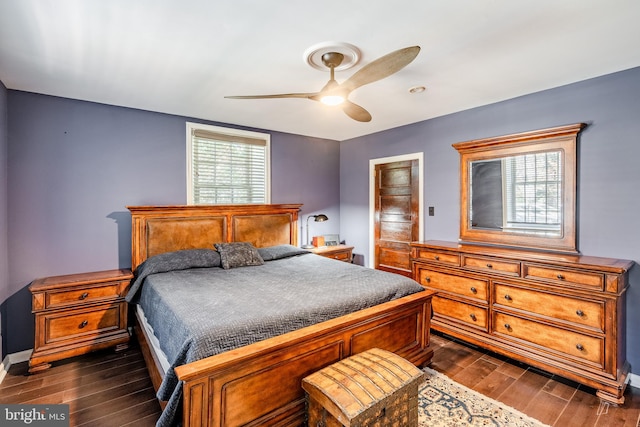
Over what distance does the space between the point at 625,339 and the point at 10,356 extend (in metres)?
5.31

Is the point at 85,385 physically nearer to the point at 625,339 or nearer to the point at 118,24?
the point at 118,24

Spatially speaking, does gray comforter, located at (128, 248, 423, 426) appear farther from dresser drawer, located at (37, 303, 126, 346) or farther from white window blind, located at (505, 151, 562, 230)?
white window blind, located at (505, 151, 562, 230)

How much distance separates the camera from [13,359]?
9.26 feet

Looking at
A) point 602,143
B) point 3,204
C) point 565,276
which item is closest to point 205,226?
point 3,204

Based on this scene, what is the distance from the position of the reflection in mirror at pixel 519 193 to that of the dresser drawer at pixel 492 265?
499mm

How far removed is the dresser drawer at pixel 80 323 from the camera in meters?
2.73

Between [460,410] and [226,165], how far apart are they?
11.7 ft

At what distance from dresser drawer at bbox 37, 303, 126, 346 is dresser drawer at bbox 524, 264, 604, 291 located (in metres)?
3.83

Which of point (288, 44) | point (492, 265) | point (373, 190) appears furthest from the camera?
point (373, 190)

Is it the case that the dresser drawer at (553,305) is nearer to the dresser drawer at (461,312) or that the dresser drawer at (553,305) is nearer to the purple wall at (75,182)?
the dresser drawer at (461,312)

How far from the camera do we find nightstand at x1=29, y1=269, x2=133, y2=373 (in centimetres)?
269

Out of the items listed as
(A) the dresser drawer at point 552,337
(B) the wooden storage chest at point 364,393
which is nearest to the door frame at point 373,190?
(A) the dresser drawer at point 552,337

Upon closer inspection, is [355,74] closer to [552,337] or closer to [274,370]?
[274,370]

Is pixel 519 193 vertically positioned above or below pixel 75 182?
below
